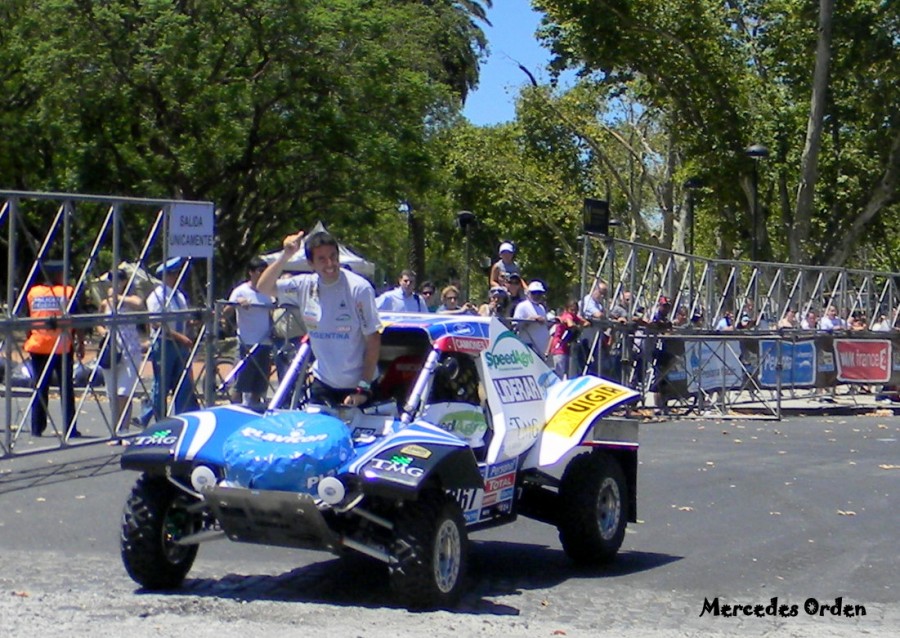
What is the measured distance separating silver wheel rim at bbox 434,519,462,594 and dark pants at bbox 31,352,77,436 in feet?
24.1

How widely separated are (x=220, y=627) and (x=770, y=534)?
15.5 ft

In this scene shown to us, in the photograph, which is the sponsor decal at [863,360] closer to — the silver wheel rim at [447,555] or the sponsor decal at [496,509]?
the sponsor decal at [496,509]

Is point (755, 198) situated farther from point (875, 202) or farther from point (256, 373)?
point (256, 373)

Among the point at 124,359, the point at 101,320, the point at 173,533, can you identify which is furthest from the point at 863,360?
the point at 173,533

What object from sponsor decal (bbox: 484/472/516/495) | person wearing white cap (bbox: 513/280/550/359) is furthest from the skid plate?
person wearing white cap (bbox: 513/280/550/359)

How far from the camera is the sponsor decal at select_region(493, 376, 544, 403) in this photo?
8312 millimetres

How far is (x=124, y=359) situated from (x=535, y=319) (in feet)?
16.4

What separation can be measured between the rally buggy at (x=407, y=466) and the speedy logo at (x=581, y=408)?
0.05 feet

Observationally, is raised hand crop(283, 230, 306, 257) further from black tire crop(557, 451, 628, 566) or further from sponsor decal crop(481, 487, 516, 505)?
black tire crop(557, 451, 628, 566)

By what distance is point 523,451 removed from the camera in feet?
27.7

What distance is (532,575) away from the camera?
8539 mm

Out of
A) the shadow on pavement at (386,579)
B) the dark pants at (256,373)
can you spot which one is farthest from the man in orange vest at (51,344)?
the shadow on pavement at (386,579)

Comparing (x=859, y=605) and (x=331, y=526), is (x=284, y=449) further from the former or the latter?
(x=859, y=605)

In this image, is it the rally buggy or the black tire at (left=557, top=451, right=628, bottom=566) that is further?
the black tire at (left=557, top=451, right=628, bottom=566)
